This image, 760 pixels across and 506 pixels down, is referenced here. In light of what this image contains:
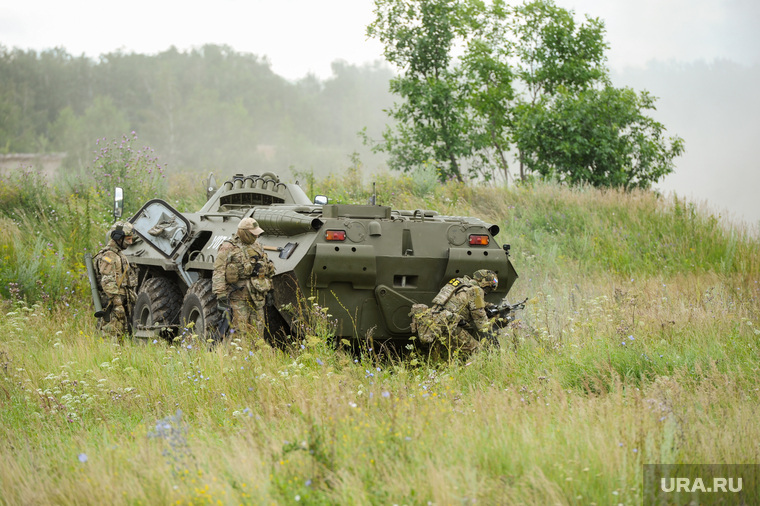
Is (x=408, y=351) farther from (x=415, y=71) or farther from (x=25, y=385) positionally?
(x=415, y=71)

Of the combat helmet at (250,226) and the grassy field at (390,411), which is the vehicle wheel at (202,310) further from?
the combat helmet at (250,226)

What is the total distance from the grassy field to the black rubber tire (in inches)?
25.3

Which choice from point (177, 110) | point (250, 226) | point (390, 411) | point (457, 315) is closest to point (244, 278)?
point (250, 226)

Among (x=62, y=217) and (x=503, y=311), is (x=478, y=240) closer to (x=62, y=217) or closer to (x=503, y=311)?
(x=503, y=311)

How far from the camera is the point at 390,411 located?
206 inches

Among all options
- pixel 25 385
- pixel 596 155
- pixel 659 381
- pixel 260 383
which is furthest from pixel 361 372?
pixel 596 155

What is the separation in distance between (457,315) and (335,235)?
4.32 feet

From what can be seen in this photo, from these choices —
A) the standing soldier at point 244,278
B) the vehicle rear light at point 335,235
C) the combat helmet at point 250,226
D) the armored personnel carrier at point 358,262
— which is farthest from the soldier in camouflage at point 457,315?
the combat helmet at point 250,226

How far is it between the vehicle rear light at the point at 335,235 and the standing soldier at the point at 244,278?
651 millimetres

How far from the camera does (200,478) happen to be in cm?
420

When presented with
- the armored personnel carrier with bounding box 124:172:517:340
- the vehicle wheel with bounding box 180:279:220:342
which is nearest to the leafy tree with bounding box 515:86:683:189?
the armored personnel carrier with bounding box 124:172:517:340

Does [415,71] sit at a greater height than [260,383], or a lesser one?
greater

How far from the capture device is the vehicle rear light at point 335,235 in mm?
7680

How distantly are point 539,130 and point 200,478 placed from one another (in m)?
15.8
